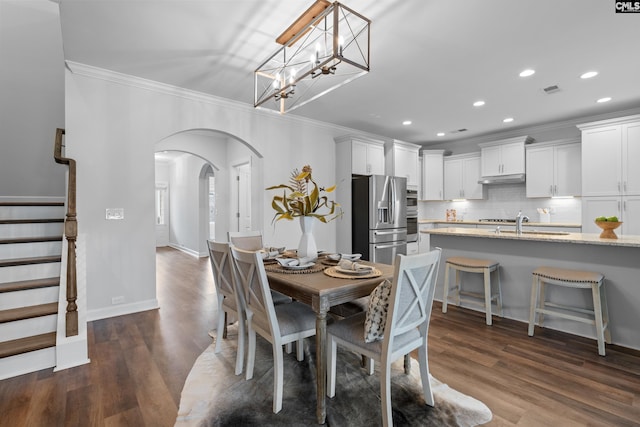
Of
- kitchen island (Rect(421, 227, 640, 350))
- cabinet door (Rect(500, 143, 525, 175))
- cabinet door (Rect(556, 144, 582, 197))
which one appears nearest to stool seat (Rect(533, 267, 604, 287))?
kitchen island (Rect(421, 227, 640, 350))

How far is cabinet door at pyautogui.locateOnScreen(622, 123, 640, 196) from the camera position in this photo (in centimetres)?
421

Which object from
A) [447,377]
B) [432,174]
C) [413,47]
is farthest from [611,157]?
[447,377]

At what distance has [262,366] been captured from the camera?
231 centimetres

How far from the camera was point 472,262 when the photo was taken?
3.32m

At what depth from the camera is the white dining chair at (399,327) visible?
1566 millimetres

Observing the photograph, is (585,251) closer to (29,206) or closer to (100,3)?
(100,3)

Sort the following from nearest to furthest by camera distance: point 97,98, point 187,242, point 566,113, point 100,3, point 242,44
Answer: point 100,3 → point 242,44 → point 97,98 → point 566,113 → point 187,242

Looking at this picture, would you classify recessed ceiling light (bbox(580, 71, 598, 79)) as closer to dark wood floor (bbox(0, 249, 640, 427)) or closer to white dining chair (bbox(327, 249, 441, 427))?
dark wood floor (bbox(0, 249, 640, 427))

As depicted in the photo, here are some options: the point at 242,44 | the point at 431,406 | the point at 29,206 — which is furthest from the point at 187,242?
the point at 431,406

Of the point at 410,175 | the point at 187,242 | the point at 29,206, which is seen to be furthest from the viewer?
the point at 187,242

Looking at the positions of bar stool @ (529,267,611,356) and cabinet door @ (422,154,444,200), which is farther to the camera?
cabinet door @ (422,154,444,200)

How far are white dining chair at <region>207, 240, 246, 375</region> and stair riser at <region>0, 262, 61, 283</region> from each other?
169cm

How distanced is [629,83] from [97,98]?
237 inches

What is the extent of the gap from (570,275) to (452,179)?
166 inches
